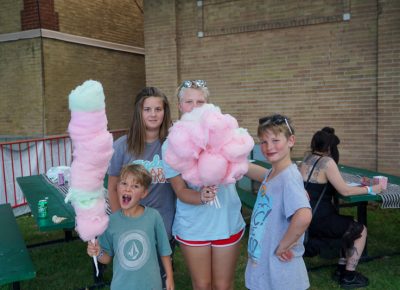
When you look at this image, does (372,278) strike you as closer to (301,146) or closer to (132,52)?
(301,146)

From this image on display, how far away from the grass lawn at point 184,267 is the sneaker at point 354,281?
59 mm

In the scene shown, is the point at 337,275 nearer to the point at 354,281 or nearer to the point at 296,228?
the point at 354,281

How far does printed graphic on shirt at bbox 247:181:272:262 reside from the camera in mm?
2209

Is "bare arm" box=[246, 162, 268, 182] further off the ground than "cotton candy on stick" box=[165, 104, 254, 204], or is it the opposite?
"cotton candy on stick" box=[165, 104, 254, 204]

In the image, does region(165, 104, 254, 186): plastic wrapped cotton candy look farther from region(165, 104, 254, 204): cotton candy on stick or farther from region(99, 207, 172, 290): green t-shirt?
region(99, 207, 172, 290): green t-shirt

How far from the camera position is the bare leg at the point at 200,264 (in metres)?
2.20

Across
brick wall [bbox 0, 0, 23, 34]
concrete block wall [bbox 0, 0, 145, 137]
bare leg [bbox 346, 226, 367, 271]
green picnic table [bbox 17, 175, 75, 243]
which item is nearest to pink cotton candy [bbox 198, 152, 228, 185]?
green picnic table [bbox 17, 175, 75, 243]

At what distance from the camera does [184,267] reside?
4152mm

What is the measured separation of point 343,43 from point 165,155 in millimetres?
5546

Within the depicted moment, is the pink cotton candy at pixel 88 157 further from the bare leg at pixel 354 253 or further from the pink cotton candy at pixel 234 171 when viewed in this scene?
the bare leg at pixel 354 253

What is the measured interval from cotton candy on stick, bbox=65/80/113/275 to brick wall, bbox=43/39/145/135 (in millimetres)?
7512

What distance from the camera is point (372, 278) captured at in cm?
375

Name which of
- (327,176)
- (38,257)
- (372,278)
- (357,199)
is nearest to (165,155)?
(327,176)

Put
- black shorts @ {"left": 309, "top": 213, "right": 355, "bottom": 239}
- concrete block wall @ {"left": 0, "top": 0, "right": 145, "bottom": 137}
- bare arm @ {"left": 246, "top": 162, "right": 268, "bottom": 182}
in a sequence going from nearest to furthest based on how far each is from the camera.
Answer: bare arm @ {"left": 246, "top": 162, "right": 268, "bottom": 182}, black shorts @ {"left": 309, "top": 213, "right": 355, "bottom": 239}, concrete block wall @ {"left": 0, "top": 0, "right": 145, "bottom": 137}
